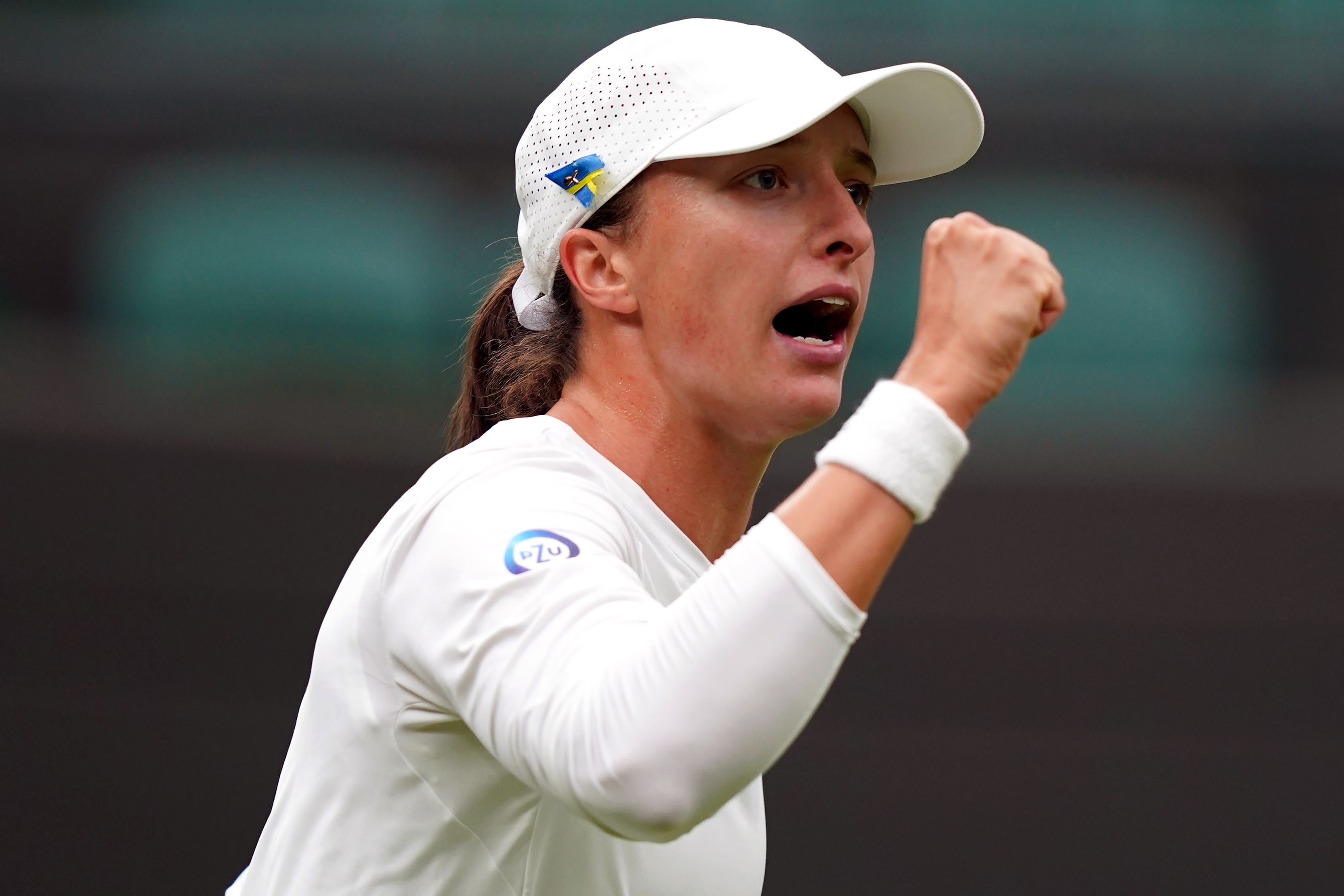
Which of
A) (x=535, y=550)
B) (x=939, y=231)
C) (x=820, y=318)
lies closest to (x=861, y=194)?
(x=820, y=318)

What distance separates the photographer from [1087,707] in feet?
19.7

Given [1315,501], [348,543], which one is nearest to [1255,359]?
[1315,501]

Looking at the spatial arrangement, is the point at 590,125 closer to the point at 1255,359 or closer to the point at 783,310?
the point at 783,310

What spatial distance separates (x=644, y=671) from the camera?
4.17 ft

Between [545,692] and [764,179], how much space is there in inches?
32.4

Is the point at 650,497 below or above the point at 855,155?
below

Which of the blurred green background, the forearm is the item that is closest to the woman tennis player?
the forearm

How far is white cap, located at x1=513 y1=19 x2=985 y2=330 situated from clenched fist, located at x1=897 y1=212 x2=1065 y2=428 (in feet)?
1.32

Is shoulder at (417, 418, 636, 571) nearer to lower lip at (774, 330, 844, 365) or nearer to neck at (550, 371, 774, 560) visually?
neck at (550, 371, 774, 560)

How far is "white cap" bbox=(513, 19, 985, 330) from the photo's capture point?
1877mm

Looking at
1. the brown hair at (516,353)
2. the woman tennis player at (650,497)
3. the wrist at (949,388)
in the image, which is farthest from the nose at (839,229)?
the wrist at (949,388)

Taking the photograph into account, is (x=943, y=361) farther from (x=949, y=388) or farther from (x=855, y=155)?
(x=855, y=155)

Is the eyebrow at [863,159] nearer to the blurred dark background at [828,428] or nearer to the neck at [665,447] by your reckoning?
the neck at [665,447]

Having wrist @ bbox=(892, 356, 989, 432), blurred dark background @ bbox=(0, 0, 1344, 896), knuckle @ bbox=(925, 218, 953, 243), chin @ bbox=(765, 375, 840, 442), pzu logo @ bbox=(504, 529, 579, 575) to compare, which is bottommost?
blurred dark background @ bbox=(0, 0, 1344, 896)
